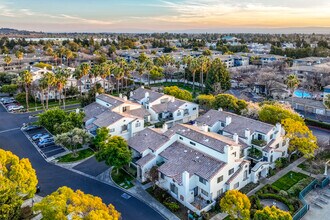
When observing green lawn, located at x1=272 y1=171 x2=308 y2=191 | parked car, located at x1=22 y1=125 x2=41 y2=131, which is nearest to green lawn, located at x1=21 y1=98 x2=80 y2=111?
parked car, located at x1=22 y1=125 x2=41 y2=131

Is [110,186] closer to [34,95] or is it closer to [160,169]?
[160,169]

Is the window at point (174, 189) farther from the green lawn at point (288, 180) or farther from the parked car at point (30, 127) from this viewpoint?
the parked car at point (30, 127)

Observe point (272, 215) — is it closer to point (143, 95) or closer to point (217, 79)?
point (143, 95)

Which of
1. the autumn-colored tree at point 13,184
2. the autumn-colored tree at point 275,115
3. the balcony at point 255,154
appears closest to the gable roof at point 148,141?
the balcony at point 255,154

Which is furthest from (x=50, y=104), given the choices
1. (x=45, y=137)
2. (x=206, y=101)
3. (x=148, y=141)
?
(x=148, y=141)

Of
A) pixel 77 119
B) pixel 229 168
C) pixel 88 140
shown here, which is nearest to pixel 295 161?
pixel 229 168

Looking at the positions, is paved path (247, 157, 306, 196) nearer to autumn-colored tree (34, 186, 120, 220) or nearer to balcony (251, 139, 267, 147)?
balcony (251, 139, 267, 147)
